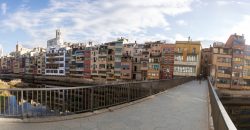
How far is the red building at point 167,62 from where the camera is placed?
70.9 meters

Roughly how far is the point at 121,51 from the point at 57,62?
101 feet

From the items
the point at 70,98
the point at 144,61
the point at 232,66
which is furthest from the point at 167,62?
the point at 70,98

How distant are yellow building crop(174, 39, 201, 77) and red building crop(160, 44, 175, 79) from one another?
1.20 metres

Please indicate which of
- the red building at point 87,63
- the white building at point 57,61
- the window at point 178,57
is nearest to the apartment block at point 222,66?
the window at point 178,57

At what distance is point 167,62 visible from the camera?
71.6 metres

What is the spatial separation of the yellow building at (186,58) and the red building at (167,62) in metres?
1.20

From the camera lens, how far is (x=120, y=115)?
922 cm

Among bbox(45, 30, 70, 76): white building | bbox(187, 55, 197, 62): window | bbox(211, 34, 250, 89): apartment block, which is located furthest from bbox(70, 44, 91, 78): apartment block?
bbox(211, 34, 250, 89): apartment block

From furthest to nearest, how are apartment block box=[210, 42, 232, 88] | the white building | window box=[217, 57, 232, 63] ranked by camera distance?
the white building
window box=[217, 57, 232, 63]
apartment block box=[210, 42, 232, 88]

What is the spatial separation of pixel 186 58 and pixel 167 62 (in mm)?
5333

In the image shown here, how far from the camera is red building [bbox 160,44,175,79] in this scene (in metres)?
70.9

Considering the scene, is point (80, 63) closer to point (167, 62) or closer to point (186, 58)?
point (167, 62)

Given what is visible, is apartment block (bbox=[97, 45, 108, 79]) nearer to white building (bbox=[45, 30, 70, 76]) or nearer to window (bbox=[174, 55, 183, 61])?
white building (bbox=[45, 30, 70, 76])

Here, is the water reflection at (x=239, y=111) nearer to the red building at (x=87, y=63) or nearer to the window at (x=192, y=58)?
the window at (x=192, y=58)
